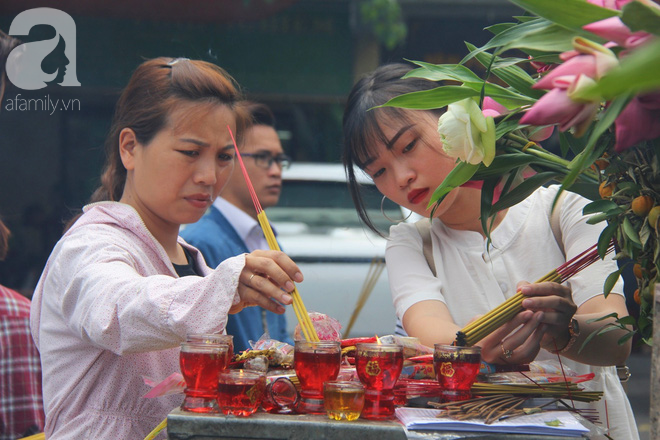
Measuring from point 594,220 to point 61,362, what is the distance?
1060 millimetres

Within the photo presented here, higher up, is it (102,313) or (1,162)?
(1,162)

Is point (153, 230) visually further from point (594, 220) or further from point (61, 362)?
point (594, 220)

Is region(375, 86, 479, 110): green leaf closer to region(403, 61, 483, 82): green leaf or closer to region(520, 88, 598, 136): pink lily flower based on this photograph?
region(403, 61, 483, 82): green leaf

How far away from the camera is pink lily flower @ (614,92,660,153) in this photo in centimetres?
84

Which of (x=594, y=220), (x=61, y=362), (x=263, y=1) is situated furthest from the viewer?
(x=263, y=1)

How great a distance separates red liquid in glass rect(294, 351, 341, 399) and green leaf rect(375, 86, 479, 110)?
1.29 feet

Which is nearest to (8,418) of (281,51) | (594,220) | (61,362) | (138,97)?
(61,362)

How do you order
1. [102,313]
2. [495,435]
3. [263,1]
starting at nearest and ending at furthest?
1. [495,435]
2. [102,313]
3. [263,1]

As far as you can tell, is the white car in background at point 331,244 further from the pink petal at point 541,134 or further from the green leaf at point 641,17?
the green leaf at point 641,17

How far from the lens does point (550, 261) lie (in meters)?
1.74

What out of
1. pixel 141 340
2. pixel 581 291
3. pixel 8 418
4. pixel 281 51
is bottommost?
pixel 8 418

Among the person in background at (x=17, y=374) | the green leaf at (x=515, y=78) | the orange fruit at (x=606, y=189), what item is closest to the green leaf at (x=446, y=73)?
the green leaf at (x=515, y=78)
